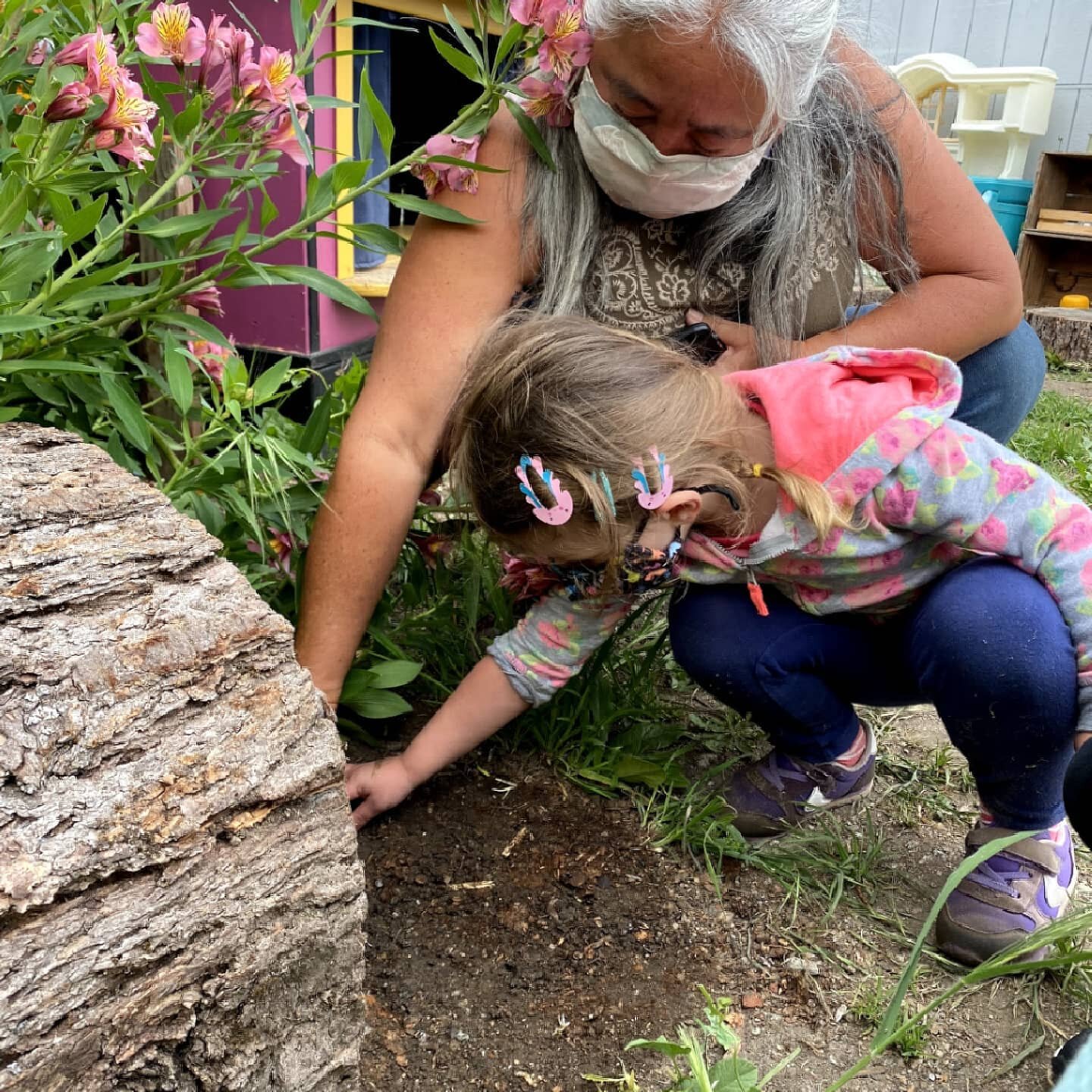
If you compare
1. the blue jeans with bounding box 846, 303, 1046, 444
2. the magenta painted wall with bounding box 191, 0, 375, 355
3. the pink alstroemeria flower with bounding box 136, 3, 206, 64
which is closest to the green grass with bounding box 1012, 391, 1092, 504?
the blue jeans with bounding box 846, 303, 1046, 444

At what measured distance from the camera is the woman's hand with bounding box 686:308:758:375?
1456mm

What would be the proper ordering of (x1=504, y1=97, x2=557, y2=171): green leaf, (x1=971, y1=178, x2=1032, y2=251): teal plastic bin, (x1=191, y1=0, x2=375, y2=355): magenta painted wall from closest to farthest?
(x1=504, y1=97, x2=557, y2=171): green leaf < (x1=191, y1=0, x2=375, y2=355): magenta painted wall < (x1=971, y1=178, x2=1032, y2=251): teal plastic bin

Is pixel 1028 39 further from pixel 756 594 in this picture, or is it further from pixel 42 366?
pixel 42 366

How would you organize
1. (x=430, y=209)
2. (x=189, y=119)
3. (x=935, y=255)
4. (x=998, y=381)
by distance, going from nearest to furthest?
(x=189, y=119) → (x=430, y=209) → (x=935, y=255) → (x=998, y=381)

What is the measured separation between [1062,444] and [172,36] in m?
2.71

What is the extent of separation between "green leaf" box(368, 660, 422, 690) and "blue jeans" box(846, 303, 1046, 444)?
0.81m

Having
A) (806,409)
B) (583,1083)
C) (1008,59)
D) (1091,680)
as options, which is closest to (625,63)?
(806,409)

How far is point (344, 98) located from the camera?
2844 millimetres

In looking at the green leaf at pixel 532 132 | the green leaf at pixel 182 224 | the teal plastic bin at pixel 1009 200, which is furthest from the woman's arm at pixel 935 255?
the teal plastic bin at pixel 1009 200

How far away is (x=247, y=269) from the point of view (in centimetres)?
127

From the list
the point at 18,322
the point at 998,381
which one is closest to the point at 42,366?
the point at 18,322

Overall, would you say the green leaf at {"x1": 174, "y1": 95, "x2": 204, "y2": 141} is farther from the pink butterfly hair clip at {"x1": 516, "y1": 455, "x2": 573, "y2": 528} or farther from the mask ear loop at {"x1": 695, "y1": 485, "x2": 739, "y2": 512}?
the mask ear loop at {"x1": 695, "y1": 485, "x2": 739, "y2": 512}

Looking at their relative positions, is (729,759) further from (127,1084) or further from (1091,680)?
(127,1084)

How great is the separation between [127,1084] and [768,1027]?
68 centimetres
